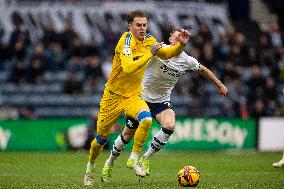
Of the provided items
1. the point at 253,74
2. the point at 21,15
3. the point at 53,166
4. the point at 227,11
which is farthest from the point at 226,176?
the point at 227,11

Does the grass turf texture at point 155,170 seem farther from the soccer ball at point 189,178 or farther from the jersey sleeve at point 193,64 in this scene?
the jersey sleeve at point 193,64

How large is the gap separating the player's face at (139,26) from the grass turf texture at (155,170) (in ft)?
7.49

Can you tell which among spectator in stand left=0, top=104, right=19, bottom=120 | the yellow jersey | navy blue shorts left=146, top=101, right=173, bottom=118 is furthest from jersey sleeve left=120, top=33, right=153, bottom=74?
spectator in stand left=0, top=104, right=19, bottom=120

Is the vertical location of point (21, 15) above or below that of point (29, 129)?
above

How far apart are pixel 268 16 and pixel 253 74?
5697 mm

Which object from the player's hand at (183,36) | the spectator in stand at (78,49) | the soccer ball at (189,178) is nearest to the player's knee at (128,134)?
the soccer ball at (189,178)

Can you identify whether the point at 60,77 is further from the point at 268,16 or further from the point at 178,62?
the point at 178,62

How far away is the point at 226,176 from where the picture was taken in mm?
13891

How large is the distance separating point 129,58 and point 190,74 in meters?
13.7

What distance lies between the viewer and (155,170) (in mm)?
15656

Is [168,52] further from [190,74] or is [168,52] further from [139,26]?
[190,74]

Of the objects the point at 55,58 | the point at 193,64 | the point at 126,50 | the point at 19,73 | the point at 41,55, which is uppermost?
the point at 126,50

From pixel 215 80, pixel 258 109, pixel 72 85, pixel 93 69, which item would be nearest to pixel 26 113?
pixel 72 85

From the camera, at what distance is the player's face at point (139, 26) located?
12.0 m
